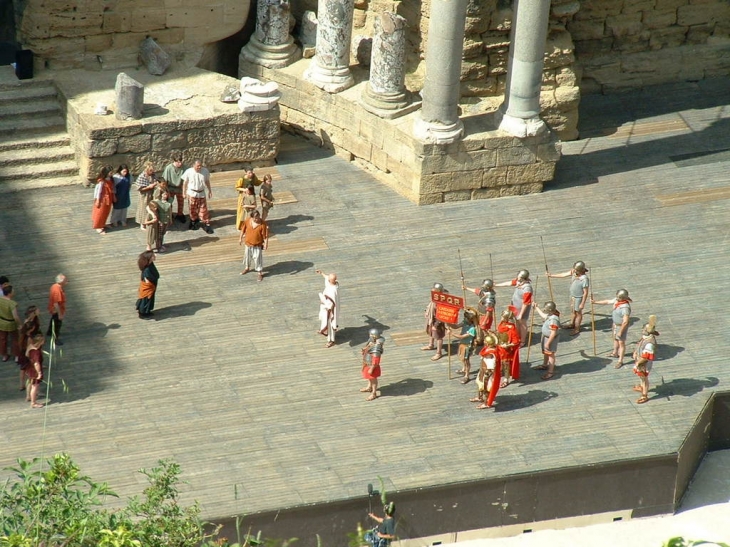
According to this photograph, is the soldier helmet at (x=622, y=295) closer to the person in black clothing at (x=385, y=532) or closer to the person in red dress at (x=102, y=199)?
the person in black clothing at (x=385, y=532)

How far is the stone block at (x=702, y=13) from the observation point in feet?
104

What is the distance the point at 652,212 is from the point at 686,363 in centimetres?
444

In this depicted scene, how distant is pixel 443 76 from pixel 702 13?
24.7ft

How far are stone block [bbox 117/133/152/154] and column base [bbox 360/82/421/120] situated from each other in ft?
12.2

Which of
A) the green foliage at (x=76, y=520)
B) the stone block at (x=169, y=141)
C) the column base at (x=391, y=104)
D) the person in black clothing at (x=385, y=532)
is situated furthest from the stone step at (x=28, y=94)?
the green foliage at (x=76, y=520)

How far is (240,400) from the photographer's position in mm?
22578

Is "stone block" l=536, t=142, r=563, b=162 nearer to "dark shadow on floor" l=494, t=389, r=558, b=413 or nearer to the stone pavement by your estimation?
the stone pavement

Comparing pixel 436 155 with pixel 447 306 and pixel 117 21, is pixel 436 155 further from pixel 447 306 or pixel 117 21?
pixel 117 21

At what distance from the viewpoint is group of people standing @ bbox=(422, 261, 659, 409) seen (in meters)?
22.4

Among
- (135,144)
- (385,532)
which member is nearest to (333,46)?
(135,144)

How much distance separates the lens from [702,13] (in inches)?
1250

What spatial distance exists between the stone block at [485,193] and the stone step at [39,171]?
258 inches

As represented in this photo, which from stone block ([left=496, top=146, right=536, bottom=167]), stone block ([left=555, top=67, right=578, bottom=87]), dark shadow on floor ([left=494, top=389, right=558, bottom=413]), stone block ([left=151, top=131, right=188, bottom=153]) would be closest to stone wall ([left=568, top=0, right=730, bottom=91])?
stone block ([left=555, top=67, right=578, bottom=87])

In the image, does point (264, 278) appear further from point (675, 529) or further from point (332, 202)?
point (675, 529)
